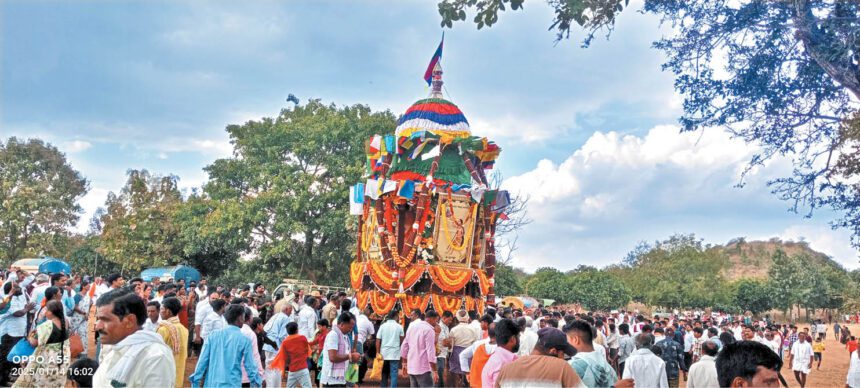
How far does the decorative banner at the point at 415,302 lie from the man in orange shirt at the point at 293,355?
8870 mm

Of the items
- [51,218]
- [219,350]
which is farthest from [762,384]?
[51,218]

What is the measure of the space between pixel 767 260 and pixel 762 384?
9108cm

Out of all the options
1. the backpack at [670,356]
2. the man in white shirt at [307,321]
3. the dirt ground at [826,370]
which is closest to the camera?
the backpack at [670,356]

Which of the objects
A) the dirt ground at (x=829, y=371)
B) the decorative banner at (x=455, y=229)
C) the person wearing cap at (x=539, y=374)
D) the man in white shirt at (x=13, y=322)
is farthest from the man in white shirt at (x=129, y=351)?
the dirt ground at (x=829, y=371)

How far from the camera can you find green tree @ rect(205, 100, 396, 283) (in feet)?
95.9

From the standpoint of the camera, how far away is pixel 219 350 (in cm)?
622

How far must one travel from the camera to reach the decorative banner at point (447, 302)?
16.5 m

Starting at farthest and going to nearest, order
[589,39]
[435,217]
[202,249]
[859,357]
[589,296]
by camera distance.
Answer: [589,296]
[202,249]
[435,217]
[859,357]
[589,39]

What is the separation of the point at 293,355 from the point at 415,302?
913cm

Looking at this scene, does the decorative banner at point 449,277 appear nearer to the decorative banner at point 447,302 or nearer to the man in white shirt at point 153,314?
the decorative banner at point 447,302

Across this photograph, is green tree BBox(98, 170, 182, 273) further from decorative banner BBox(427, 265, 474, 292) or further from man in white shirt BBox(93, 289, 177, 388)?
man in white shirt BBox(93, 289, 177, 388)

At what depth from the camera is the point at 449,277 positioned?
1661 cm

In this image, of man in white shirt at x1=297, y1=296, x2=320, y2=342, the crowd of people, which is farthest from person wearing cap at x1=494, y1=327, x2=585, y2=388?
man in white shirt at x1=297, y1=296, x2=320, y2=342

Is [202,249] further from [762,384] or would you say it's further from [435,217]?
[762,384]
